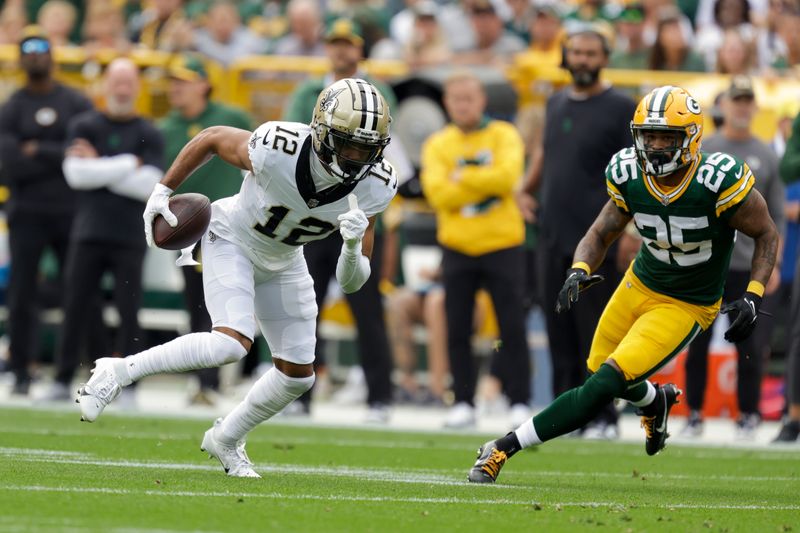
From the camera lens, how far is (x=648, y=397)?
7035mm

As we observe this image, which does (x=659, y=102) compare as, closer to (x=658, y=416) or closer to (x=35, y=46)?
(x=658, y=416)

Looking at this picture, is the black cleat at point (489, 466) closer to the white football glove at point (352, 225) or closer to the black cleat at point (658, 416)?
the black cleat at point (658, 416)

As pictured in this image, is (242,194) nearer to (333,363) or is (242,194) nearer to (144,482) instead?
(144,482)

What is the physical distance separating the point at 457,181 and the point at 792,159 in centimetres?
213

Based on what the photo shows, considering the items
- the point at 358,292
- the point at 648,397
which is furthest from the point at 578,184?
the point at 648,397

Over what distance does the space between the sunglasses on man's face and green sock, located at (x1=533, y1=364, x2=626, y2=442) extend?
19.3 ft

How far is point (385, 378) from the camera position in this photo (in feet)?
34.1

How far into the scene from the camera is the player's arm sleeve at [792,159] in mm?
9344

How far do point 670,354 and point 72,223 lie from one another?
576 cm

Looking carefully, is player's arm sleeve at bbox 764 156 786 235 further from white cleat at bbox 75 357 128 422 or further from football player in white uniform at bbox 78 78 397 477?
white cleat at bbox 75 357 128 422

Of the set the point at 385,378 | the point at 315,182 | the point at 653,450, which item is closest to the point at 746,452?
the point at 653,450

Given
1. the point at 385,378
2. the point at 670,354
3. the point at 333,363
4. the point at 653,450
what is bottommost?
the point at 333,363

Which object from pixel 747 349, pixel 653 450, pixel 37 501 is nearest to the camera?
pixel 37 501

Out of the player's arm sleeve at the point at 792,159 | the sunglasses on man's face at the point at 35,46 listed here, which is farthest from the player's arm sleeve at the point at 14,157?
the player's arm sleeve at the point at 792,159
